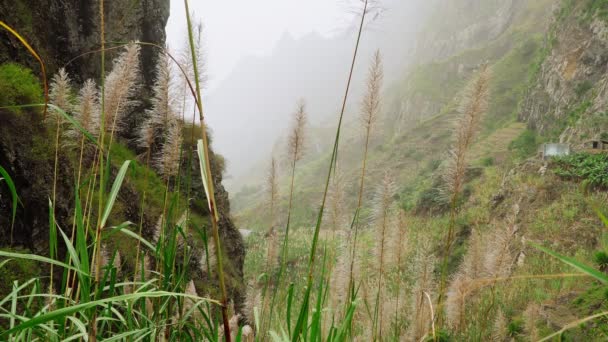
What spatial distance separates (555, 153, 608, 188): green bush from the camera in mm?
9844

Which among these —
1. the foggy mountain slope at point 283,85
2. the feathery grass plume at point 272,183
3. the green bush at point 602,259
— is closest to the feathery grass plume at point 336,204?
the feathery grass plume at point 272,183

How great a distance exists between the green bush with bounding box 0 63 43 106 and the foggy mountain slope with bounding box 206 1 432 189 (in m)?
89.8

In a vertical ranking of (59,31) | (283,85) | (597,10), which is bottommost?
(59,31)

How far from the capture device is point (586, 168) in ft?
34.8

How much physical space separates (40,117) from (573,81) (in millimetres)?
22637

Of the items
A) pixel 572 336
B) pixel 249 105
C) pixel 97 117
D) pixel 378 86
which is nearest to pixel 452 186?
pixel 378 86

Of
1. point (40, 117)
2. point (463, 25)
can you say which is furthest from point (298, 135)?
point (463, 25)

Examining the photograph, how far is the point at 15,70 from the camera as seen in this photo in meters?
3.76

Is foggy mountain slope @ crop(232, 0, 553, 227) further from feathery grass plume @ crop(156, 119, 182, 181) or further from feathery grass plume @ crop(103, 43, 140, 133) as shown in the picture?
feathery grass plume @ crop(103, 43, 140, 133)

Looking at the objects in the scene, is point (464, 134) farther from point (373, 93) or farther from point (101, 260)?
point (101, 260)

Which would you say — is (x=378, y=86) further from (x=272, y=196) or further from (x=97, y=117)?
(x=97, y=117)

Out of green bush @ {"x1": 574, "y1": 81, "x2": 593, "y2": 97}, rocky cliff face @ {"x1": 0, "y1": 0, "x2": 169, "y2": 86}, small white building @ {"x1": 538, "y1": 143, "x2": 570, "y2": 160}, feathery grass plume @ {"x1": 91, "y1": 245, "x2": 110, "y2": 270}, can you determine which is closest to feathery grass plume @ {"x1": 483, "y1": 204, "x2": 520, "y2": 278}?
feathery grass plume @ {"x1": 91, "y1": 245, "x2": 110, "y2": 270}

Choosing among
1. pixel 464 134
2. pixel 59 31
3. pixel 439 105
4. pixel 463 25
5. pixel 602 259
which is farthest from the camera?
pixel 463 25

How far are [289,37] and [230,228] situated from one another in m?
186
